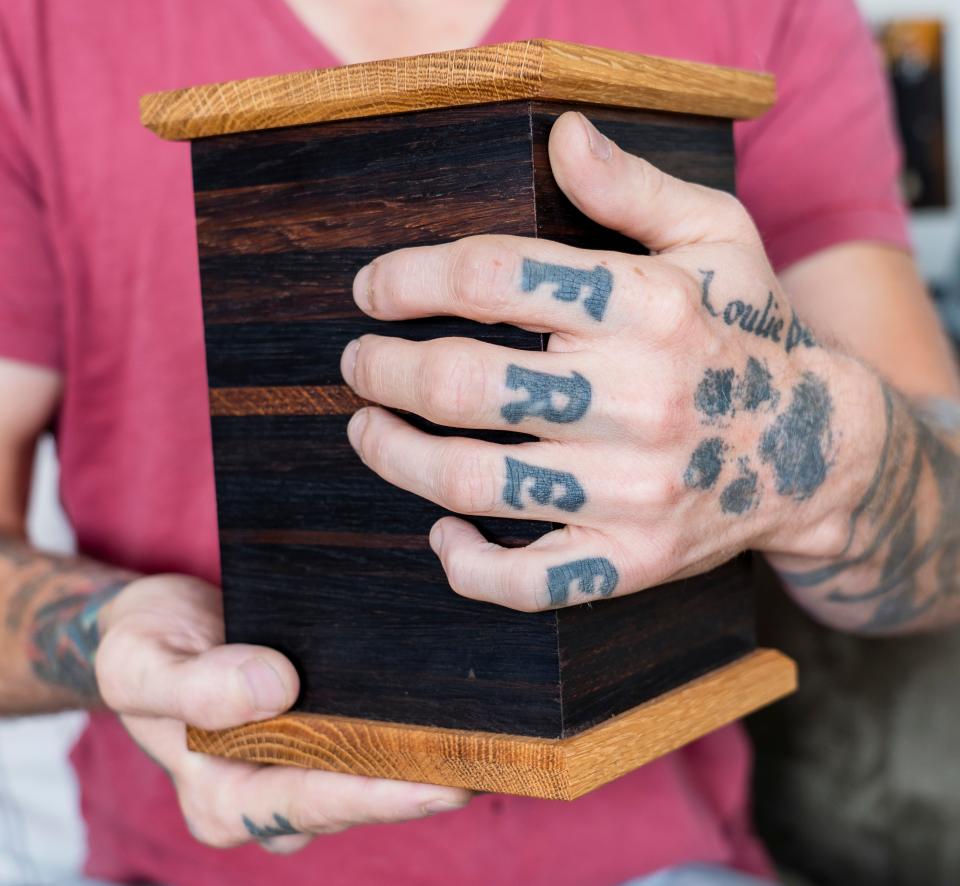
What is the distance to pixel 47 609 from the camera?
92 centimetres

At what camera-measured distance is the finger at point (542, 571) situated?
0.62 meters

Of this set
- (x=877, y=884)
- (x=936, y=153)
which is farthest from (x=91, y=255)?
(x=936, y=153)

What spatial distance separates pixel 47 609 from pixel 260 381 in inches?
12.5

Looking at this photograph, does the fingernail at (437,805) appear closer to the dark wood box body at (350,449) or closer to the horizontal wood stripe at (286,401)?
the dark wood box body at (350,449)

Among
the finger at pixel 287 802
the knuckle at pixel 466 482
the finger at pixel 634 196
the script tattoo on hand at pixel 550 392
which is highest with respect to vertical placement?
the finger at pixel 634 196

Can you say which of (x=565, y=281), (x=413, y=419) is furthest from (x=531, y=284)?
(x=413, y=419)

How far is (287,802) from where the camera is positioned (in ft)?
2.46

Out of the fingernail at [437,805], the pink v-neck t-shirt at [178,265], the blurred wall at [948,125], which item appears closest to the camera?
the fingernail at [437,805]

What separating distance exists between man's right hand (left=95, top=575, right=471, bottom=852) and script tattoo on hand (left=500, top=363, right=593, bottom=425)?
0.79 ft

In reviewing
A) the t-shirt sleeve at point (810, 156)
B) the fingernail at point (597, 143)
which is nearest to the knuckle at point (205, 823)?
the fingernail at point (597, 143)

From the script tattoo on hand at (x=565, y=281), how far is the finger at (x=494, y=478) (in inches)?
3.1

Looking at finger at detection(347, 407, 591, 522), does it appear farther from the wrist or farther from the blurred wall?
the blurred wall

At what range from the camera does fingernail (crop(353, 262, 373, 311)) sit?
0.65 metres

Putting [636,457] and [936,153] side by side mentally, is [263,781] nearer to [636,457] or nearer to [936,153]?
[636,457]
